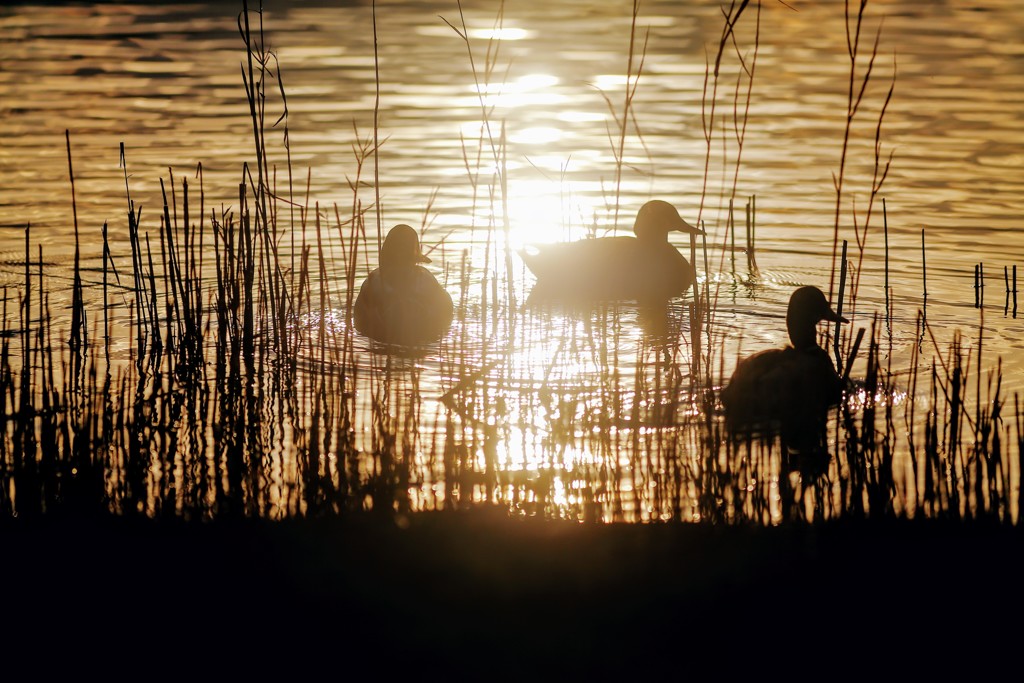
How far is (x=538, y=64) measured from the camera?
18.7m

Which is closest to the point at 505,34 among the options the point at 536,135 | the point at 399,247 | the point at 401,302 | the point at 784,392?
the point at 536,135

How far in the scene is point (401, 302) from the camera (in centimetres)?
866

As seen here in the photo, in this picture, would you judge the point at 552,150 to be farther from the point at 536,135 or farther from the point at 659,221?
the point at 659,221

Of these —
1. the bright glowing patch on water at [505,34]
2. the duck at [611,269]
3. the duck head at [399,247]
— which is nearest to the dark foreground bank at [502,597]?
the duck head at [399,247]

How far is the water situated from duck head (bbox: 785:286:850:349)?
525 mm

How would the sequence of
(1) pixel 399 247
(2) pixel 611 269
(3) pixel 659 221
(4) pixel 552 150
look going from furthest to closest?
1. (4) pixel 552 150
2. (3) pixel 659 221
3. (2) pixel 611 269
4. (1) pixel 399 247

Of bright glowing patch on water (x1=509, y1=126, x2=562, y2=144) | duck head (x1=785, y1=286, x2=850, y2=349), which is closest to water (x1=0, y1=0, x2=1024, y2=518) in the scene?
bright glowing patch on water (x1=509, y1=126, x2=562, y2=144)

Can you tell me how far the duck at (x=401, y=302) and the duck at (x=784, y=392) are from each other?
2299 millimetres

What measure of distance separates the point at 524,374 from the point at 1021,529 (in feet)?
10.8

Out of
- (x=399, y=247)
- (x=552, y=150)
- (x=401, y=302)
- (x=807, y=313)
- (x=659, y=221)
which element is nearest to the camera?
(x=807, y=313)

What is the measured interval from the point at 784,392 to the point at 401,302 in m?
2.78

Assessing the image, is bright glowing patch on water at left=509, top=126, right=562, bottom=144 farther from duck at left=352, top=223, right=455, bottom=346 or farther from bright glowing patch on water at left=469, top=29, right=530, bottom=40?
duck at left=352, top=223, right=455, bottom=346

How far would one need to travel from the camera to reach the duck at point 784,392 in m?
6.79

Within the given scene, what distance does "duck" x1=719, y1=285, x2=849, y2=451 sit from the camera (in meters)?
6.79
